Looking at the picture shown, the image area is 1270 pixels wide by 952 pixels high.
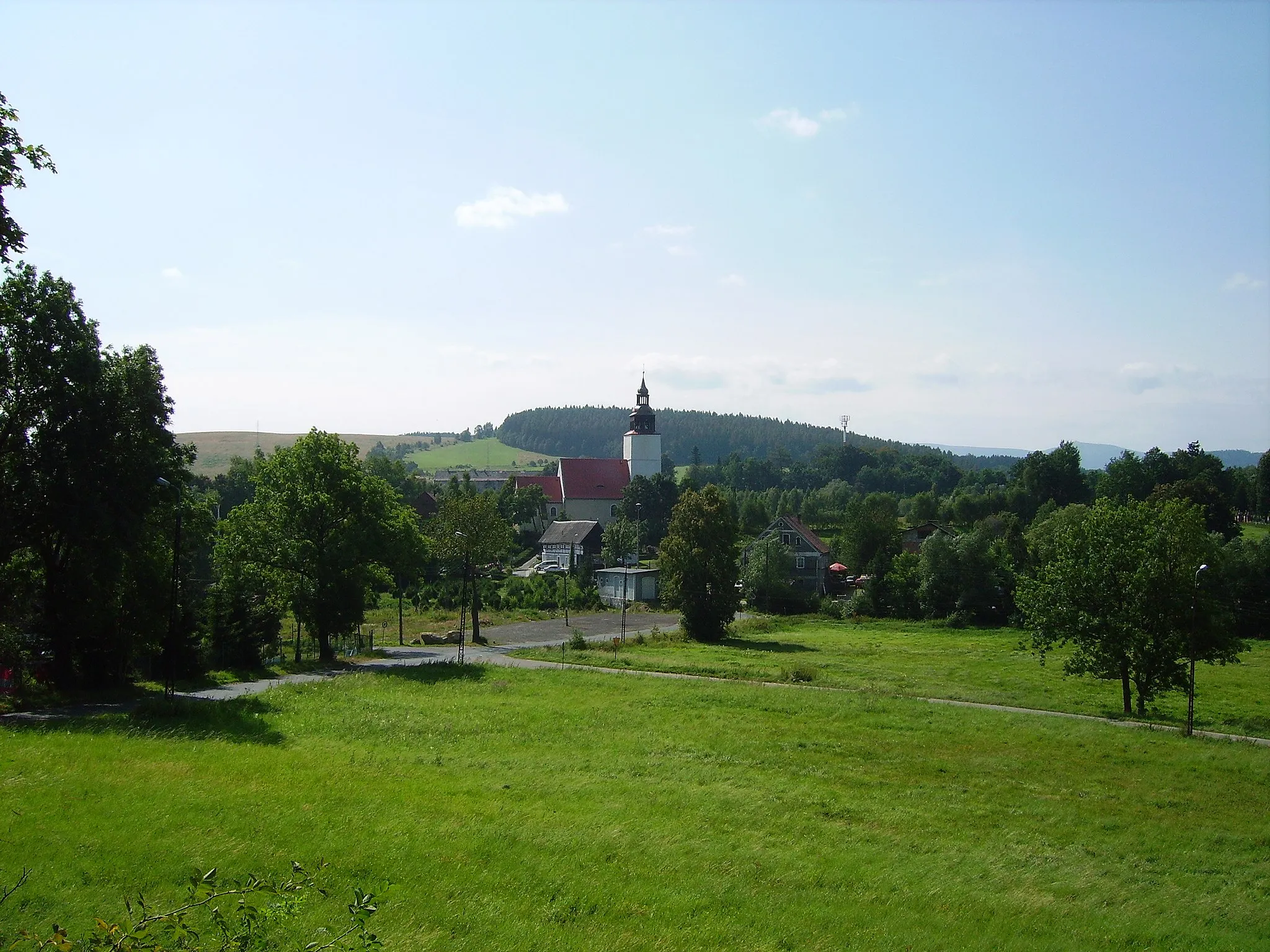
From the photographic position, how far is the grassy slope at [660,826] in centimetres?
1159

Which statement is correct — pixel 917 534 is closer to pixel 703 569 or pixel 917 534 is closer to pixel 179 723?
pixel 703 569

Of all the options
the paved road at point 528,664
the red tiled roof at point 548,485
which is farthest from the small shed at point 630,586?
the red tiled roof at point 548,485

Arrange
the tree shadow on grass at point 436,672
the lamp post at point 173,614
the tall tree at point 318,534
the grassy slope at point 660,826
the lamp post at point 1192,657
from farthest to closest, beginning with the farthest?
the tall tree at point 318,534 → the tree shadow on grass at point 436,672 → the lamp post at point 1192,657 → the lamp post at point 173,614 → the grassy slope at point 660,826

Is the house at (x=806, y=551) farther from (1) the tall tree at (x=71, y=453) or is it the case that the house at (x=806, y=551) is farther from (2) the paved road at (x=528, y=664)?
(1) the tall tree at (x=71, y=453)

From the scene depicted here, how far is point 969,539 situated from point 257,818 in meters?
59.5

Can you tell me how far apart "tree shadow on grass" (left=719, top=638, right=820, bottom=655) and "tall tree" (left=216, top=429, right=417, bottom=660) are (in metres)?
20.2

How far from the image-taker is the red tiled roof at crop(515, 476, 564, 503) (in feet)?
380

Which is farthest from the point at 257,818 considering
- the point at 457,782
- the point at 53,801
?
the point at 457,782

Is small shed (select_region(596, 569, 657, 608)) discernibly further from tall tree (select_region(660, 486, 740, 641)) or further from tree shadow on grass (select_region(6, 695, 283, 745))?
tree shadow on grass (select_region(6, 695, 283, 745))

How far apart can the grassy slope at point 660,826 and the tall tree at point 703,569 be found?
26.6 m

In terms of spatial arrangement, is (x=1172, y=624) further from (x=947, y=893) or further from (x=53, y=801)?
(x=53, y=801)

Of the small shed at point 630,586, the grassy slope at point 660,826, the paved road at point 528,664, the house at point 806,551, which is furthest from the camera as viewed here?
the house at point 806,551

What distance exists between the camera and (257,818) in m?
13.6

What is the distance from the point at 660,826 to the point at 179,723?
13.0m
